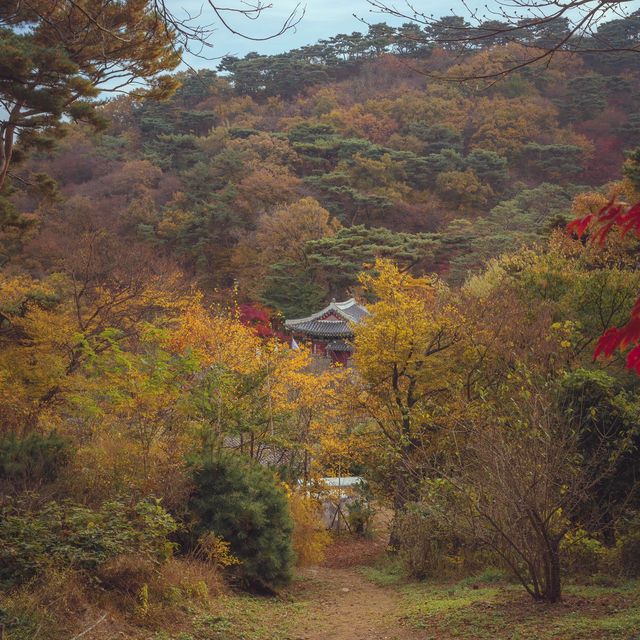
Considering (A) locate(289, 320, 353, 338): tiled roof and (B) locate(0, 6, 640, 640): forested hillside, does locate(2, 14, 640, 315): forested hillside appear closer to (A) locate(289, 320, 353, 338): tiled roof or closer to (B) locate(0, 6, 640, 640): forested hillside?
(A) locate(289, 320, 353, 338): tiled roof

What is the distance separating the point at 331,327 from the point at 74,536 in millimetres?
23498

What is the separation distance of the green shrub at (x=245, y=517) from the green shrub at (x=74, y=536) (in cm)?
115

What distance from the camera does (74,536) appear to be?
5.31 m

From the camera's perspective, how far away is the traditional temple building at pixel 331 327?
93.2 ft

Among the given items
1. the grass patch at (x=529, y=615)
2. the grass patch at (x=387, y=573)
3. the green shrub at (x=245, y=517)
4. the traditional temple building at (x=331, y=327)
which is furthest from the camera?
the traditional temple building at (x=331, y=327)

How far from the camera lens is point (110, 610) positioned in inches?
196

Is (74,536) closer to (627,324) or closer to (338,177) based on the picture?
(627,324)

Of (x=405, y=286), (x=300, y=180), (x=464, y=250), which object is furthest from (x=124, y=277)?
(x=300, y=180)

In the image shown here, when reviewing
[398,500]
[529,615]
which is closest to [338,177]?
[398,500]

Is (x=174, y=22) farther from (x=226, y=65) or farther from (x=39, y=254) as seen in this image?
(x=226, y=65)

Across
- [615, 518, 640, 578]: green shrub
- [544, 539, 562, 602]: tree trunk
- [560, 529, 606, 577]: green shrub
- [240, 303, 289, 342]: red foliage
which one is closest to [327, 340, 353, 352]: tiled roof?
[240, 303, 289, 342]: red foliage

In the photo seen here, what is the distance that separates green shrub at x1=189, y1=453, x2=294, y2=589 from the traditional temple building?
20.3 metres

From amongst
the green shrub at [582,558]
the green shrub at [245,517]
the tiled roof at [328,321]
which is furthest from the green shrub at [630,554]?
the tiled roof at [328,321]

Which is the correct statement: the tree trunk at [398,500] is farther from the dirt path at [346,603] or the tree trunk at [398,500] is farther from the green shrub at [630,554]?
the green shrub at [630,554]
